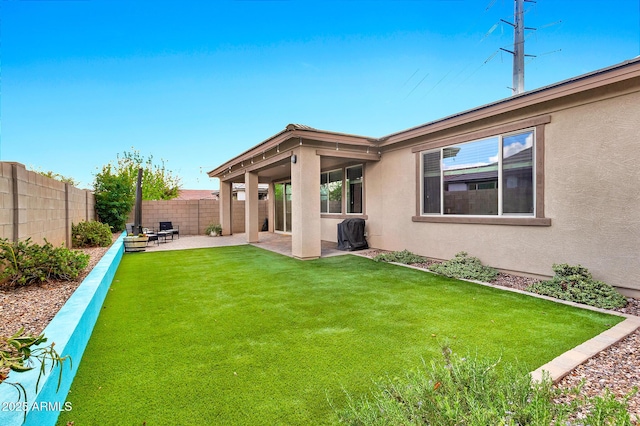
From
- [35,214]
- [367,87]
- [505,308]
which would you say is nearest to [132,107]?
[367,87]

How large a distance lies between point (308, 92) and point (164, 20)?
8493mm

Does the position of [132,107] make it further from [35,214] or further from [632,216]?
[632,216]

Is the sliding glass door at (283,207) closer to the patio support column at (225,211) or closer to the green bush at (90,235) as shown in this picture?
the patio support column at (225,211)

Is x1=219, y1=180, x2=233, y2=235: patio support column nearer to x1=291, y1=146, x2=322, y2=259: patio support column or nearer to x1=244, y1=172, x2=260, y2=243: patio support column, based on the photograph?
x1=244, y1=172, x2=260, y2=243: patio support column

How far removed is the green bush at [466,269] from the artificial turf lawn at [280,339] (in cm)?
45

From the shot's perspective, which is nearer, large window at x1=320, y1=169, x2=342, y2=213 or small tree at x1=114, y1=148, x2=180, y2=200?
large window at x1=320, y1=169, x2=342, y2=213

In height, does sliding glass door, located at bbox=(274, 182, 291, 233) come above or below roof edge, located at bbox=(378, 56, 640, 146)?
below

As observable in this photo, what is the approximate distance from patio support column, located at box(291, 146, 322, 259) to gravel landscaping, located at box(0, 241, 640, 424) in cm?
498

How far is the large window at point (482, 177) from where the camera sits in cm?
610

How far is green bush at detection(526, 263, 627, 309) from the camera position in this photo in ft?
15.1

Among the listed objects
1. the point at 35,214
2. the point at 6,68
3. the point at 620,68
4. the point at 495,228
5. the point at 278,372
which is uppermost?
the point at 6,68

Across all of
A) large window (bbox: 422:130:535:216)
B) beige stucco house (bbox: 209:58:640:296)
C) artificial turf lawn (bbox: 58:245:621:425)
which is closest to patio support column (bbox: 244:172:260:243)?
beige stucco house (bbox: 209:58:640:296)

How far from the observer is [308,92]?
17844 mm

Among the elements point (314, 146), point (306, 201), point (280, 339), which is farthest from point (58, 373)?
point (314, 146)
